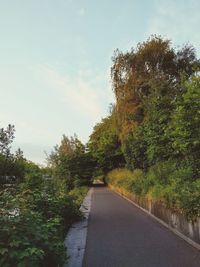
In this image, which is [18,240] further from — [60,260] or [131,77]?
[131,77]

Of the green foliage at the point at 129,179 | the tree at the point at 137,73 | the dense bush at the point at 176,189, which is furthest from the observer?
the tree at the point at 137,73

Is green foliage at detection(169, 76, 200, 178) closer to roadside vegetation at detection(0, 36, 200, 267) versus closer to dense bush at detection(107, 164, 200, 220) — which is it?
roadside vegetation at detection(0, 36, 200, 267)

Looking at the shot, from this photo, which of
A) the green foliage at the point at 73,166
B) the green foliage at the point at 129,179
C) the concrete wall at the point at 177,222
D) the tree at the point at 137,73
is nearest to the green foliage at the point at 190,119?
the concrete wall at the point at 177,222

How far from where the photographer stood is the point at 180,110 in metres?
11.7

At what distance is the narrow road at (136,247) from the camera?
25.7ft

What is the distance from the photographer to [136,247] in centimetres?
927

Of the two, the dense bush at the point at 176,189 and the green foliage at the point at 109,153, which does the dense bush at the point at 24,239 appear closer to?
the dense bush at the point at 176,189

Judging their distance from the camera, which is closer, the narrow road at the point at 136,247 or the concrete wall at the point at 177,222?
the narrow road at the point at 136,247

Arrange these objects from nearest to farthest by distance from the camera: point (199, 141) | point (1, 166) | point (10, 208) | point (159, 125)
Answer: point (10, 208) → point (199, 141) → point (1, 166) → point (159, 125)

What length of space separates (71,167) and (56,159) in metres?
2.31

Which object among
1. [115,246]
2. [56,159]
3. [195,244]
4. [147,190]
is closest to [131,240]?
[115,246]

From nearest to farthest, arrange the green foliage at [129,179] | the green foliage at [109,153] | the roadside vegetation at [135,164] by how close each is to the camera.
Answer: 1. the roadside vegetation at [135,164]
2. the green foliage at [129,179]
3. the green foliage at [109,153]

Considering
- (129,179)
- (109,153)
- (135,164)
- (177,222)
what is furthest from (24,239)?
(109,153)

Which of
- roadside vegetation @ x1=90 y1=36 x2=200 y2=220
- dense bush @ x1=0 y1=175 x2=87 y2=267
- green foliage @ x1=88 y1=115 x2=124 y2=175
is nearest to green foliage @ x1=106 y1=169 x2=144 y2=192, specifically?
roadside vegetation @ x1=90 y1=36 x2=200 y2=220
